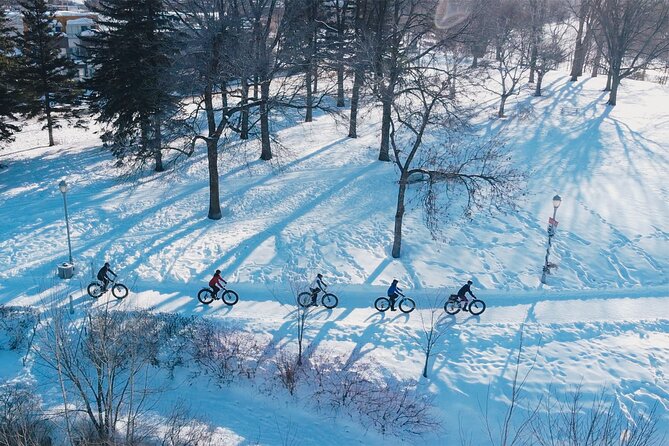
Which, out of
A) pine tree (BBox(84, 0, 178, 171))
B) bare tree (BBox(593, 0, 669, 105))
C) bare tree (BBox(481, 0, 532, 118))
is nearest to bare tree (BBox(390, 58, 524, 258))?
bare tree (BBox(481, 0, 532, 118))

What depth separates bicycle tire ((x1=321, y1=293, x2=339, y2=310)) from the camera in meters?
16.6

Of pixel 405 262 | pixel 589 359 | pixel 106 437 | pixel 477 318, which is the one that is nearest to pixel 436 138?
pixel 405 262

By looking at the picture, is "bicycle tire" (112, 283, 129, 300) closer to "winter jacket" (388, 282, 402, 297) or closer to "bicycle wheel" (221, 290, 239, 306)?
"bicycle wheel" (221, 290, 239, 306)

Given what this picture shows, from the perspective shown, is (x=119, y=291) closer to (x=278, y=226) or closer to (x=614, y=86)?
(x=278, y=226)

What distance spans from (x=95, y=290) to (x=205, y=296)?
350cm

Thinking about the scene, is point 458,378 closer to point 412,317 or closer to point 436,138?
point 412,317

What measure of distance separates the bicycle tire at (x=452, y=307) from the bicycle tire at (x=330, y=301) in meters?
3.47

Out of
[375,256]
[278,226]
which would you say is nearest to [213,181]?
[278,226]

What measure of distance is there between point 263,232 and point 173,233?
3565 millimetres

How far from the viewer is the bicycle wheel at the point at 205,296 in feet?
53.3

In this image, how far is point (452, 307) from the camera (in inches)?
639

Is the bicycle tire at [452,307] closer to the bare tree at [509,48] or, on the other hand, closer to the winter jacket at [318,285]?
the winter jacket at [318,285]

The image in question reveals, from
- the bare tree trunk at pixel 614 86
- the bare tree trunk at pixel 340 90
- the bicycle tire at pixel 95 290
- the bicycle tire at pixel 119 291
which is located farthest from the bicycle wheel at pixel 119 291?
the bare tree trunk at pixel 614 86

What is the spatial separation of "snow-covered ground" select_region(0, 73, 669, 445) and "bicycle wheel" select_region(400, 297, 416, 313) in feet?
1.13
